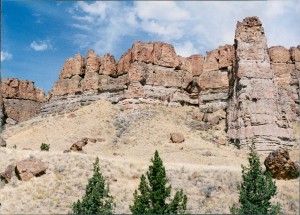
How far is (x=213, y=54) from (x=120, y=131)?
2272 centimetres

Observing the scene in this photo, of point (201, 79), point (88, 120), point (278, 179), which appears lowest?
point (278, 179)

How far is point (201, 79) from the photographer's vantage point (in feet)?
236

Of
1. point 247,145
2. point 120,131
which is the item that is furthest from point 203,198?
point 120,131

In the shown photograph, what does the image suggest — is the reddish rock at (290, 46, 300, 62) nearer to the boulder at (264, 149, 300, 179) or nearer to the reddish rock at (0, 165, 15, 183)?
the boulder at (264, 149, 300, 179)

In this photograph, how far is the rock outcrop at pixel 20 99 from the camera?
92938mm

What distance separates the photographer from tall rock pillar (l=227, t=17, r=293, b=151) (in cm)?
5412

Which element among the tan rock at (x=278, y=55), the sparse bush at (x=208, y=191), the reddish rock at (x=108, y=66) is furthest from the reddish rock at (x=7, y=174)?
the tan rock at (x=278, y=55)

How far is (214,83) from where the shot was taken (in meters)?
70.4

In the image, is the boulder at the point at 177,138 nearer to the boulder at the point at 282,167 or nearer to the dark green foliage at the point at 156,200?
the boulder at the point at 282,167

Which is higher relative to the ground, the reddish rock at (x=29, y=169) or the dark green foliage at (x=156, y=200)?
the reddish rock at (x=29, y=169)

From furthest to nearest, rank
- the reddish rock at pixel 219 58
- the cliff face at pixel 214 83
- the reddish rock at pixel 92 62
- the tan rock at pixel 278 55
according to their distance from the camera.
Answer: the reddish rock at pixel 92 62 → the reddish rock at pixel 219 58 → the tan rock at pixel 278 55 → the cliff face at pixel 214 83

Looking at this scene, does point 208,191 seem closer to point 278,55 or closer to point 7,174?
point 7,174

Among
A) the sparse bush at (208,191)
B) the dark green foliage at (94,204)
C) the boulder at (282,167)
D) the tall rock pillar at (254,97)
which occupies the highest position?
the tall rock pillar at (254,97)

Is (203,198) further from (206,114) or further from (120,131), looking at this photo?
(206,114)
